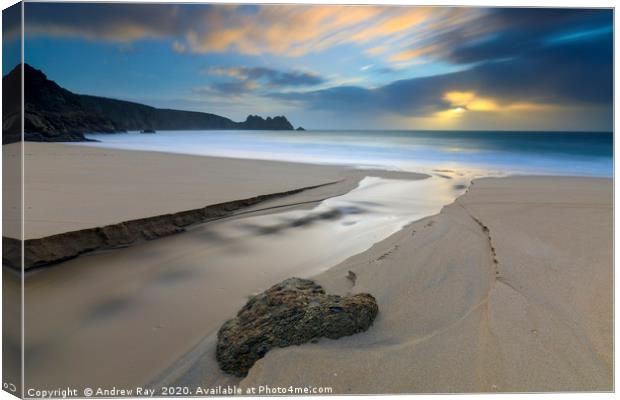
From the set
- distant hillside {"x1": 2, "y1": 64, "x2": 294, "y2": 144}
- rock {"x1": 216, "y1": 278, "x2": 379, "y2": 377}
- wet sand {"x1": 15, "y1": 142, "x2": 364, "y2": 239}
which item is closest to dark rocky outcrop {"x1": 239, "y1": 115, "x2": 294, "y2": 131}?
distant hillside {"x1": 2, "y1": 64, "x2": 294, "y2": 144}

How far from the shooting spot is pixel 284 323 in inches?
68.6

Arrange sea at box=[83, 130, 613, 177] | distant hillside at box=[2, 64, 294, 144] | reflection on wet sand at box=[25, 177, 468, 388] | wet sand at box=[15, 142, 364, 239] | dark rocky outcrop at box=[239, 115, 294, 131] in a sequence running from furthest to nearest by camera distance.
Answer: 1. sea at box=[83, 130, 613, 177]
2. dark rocky outcrop at box=[239, 115, 294, 131]
3. wet sand at box=[15, 142, 364, 239]
4. distant hillside at box=[2, 64, 294, 144]
5. reflection on wet sand at box=[25, 177, 468, 388]

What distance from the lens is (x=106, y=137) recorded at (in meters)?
3.82

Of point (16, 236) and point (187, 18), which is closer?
point (16, 236)

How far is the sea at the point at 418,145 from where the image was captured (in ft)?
8.86

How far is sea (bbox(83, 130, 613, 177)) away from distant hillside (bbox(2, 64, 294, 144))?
0.25 ft

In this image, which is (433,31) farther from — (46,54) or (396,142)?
(46,54)

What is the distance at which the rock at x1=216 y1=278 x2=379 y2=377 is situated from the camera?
1.72 m

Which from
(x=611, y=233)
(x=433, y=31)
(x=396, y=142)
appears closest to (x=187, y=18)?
(x=433, y=31)

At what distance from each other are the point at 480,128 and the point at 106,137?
3061mm

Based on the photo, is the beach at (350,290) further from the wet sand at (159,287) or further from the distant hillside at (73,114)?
the distant hillside at (73,114)

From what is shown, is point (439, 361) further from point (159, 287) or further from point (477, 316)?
point (159, 287)

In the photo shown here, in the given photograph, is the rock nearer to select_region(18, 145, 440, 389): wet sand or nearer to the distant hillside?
select_region(18, 145, 440, 389): wet sand

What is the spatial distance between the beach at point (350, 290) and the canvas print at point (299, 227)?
1 cm
